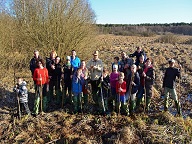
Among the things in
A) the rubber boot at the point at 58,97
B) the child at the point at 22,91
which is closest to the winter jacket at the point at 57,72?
the rubber boot at the point at 58,97

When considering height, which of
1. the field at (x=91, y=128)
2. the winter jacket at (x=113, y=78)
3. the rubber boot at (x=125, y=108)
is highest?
the winter jacket at (x=113, y=78)

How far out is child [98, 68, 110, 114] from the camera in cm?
797

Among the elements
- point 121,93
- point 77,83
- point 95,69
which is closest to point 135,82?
point 121,93

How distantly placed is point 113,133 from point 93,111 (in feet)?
5.13

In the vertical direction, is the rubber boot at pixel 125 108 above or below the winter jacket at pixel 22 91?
below

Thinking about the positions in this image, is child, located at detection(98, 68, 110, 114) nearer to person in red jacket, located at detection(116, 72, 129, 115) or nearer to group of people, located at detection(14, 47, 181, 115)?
group of people, located at detection(14, 47, 181, 115)

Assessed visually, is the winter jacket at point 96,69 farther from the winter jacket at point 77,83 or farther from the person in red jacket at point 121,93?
the person in red jacket at point 121,93

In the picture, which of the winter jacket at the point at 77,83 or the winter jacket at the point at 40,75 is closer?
the winter jacket at the point at 40,75

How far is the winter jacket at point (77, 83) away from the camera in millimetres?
7895

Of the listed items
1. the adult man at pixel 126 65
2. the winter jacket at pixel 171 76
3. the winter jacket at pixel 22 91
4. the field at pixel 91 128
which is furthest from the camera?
the adult man at pixel 126 65

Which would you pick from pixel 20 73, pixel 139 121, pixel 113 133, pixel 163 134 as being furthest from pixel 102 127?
pixel 20 73

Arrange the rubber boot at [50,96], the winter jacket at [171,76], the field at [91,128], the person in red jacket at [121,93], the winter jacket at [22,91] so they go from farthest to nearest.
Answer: the rubber boot at [50,96]
the winter jacket at [171,76]
the winter jacket at [22,91]
the person in red jacket at [121,93]
the field at [91,128]

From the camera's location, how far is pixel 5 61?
41.0 feet

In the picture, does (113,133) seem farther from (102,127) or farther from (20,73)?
(20,73)
